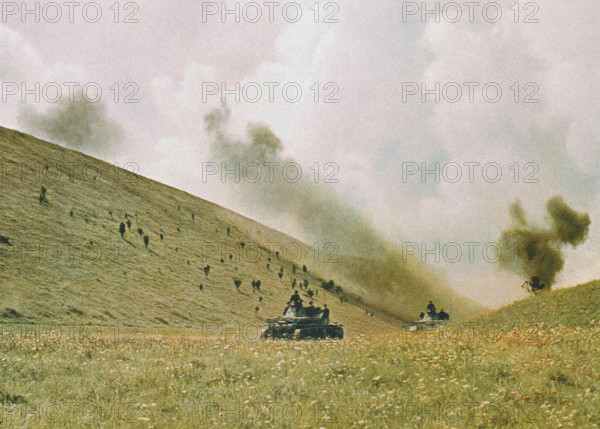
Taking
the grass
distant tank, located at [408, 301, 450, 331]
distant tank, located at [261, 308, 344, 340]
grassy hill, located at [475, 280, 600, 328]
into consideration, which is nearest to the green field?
the grass

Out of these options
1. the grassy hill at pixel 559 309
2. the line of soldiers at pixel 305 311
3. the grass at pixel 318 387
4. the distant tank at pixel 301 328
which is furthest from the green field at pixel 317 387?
the line of soldiers at pixel 305 311

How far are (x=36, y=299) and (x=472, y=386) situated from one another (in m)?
48.7

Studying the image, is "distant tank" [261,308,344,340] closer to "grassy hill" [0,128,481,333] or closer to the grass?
the grass

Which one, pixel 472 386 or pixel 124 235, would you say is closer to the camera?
pixel 472 386

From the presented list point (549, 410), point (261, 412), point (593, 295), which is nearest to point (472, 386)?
point (549, 410)

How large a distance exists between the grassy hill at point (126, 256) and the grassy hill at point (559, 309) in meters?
38.9

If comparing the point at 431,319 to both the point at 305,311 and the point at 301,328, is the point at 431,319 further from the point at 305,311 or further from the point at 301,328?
the point at 301,328

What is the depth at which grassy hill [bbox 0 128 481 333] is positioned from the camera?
177 ft

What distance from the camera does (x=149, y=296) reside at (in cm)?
6475

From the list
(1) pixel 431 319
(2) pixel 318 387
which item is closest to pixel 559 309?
(1) pixel 431 319

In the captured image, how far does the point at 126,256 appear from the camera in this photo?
69.8m

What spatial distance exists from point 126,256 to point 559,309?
57.2 m

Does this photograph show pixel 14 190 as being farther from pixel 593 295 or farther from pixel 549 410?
pixel 549 410

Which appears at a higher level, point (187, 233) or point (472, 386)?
point (187, 233)
